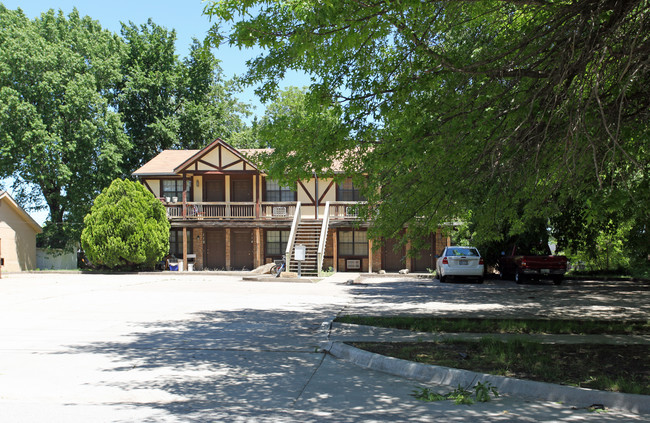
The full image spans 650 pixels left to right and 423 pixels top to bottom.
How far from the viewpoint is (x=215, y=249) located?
3422 centimetres

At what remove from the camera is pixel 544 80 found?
812 cm

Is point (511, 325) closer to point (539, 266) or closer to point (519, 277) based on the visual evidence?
point (539, 266)

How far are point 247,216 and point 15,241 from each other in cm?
1549

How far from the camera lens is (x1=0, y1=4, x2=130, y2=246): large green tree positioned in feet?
114

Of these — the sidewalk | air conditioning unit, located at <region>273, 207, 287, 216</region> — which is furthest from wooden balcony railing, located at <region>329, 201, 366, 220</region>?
the sidewalk

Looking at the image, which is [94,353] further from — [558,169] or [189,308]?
[558,169]

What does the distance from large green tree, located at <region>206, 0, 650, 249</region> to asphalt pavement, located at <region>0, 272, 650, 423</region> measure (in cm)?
318

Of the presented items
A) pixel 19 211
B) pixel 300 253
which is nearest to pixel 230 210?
pixel 300 253

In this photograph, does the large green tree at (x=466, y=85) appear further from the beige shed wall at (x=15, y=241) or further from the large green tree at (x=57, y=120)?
the beige shed wall at (x=15, y=241)

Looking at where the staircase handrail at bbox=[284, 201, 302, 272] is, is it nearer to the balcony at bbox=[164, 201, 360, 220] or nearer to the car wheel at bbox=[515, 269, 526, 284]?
the balcony at bbox=[164, 201, 360, 220]

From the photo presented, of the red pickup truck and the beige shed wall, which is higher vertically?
the beige shed wall

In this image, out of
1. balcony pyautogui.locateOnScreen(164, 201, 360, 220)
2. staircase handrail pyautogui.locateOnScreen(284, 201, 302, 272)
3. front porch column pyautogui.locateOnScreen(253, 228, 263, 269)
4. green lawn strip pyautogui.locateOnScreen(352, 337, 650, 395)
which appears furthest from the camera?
balcony pyautogui.locateOnScreen(164, 201, 360, 220)

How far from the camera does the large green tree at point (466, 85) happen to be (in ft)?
24.8

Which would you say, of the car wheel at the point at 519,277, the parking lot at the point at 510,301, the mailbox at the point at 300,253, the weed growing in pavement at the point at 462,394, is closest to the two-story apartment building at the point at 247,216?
the mailbox at the point at 300,253
